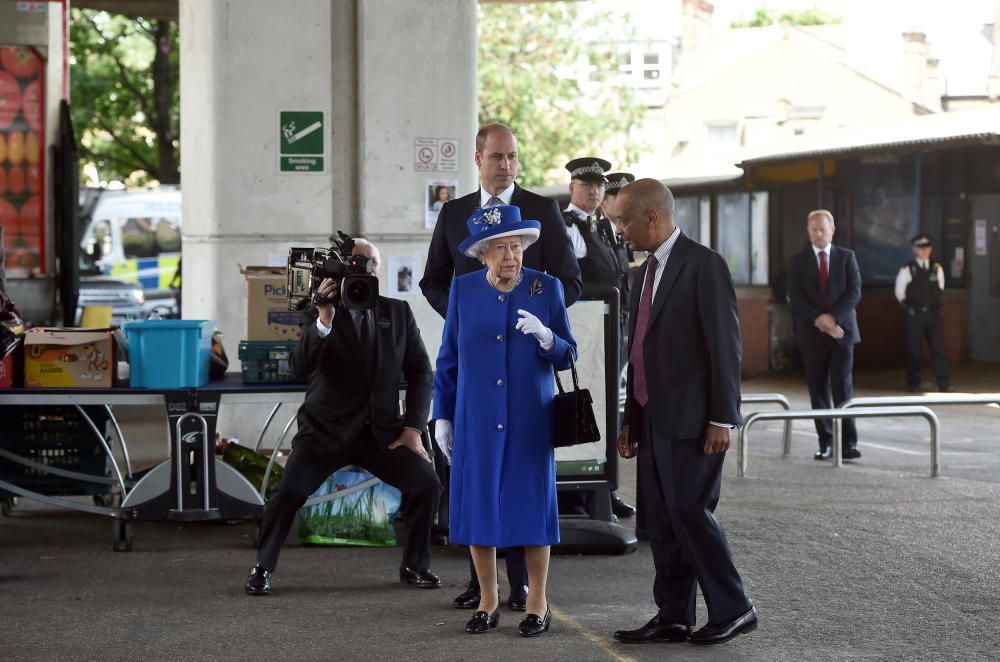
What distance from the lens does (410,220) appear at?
1111 cm

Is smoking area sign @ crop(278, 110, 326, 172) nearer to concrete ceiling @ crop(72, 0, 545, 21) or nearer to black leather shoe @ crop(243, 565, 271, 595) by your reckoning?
black leather shoe @ crop(243, 565, 271, 595)

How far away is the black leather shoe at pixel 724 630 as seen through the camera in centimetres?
639

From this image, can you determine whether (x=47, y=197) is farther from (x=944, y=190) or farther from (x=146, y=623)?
(x=944, y=190)

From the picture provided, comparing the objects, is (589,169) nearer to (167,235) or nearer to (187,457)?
(187,457)

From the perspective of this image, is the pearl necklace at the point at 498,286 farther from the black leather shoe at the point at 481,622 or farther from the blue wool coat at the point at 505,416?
the black leather shoe at the point at 481,622

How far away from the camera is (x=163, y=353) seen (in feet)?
27.6

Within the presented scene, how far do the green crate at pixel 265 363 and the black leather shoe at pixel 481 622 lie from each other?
95.3 inches

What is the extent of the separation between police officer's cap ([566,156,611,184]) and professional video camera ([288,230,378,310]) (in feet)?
8.90

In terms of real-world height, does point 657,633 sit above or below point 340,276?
below

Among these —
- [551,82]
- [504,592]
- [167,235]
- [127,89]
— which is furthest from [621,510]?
[127,89]

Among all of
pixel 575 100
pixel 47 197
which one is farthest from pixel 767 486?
pixel 575 100

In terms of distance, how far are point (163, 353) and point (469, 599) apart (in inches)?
90.0

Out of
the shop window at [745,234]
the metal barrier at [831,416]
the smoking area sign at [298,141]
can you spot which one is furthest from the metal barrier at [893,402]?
the shop window at [745,234]

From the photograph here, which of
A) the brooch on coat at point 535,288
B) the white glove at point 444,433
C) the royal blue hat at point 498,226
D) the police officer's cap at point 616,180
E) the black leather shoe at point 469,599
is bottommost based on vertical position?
the black leather shoe at point 469,599
